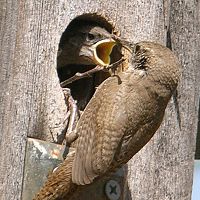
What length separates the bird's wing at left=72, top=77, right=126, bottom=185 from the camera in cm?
394

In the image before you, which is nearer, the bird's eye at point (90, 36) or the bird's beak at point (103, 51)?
the bird's beak at point (103, 51)

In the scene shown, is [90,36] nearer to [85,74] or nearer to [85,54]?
[85,54]

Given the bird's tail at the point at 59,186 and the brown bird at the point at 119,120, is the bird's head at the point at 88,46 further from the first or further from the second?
the bird's tail at the point at 59,186

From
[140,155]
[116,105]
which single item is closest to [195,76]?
[140,155]

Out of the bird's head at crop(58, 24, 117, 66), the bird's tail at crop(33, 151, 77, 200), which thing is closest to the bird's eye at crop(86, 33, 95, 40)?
the bird's head at crop(58, 24, 117, 66)

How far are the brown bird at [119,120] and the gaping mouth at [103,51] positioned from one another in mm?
384

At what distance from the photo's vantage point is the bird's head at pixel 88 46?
15.3ft

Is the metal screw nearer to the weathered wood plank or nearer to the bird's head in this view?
the weathered wood plank

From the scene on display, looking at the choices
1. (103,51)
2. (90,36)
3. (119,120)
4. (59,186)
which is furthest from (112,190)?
(90,36)

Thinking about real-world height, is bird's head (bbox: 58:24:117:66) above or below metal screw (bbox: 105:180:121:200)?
above

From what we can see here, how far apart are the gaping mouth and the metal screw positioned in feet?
1.76

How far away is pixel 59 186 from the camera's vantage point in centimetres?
409

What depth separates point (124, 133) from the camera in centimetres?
397

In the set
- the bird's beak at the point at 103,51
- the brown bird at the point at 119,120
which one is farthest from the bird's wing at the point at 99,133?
the bird's beak at the point at 103,51
